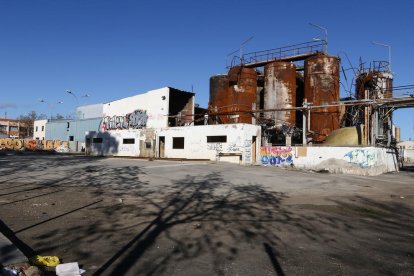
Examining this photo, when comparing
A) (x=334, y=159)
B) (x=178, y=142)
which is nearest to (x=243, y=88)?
(x=178, y=142)

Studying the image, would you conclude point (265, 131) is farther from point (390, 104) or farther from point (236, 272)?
point (236, 272)

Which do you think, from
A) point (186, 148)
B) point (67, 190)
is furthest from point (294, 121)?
point (67, 190)

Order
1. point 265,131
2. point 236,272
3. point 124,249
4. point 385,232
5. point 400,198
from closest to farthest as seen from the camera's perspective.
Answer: point 236,272 < point 124,249 < point 385,232 < point 400,198 < point 265,131

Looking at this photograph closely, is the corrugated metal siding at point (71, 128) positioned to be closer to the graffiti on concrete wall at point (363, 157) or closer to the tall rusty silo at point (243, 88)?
the tall rusty silo at point (243, 88)

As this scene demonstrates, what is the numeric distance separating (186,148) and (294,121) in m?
9.71

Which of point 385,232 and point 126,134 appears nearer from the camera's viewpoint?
point 385,232

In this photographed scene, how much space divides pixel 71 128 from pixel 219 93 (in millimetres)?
33419

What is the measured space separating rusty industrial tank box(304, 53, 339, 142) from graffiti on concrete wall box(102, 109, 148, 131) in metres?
16.4

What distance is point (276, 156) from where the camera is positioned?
79.6ft

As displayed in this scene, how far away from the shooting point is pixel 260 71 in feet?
112

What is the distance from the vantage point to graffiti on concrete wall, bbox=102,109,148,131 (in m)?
34.2

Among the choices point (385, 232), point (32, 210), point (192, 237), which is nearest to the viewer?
point (192, 237)

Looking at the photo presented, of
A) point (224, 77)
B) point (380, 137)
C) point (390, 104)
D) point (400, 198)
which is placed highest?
point (224, 77)

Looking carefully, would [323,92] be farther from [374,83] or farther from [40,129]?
[40,129]
